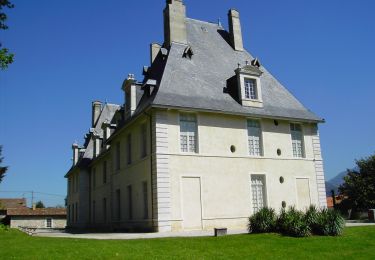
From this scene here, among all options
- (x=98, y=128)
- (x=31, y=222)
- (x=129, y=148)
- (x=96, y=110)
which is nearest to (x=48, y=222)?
(x=31, y=222)

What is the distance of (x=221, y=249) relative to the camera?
12.0 m

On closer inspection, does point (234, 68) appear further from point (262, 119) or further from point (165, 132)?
point (165, 132)

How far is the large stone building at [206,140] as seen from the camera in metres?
19.9

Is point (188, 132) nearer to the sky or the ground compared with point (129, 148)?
nearer to the sky

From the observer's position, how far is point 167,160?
19750mm

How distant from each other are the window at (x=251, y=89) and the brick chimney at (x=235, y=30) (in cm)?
436

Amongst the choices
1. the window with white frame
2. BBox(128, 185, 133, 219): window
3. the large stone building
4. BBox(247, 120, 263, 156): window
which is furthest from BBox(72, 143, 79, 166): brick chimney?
BBox(247, 120, 263, 156): window

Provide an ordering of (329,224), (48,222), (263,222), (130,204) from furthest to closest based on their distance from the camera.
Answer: (48,222) < (130,204) < (263,222) < (329,224)

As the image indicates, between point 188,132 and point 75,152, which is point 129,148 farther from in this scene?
point 75,152

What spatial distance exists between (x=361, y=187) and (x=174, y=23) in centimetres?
2165

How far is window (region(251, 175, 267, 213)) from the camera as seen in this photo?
2177 centimetres

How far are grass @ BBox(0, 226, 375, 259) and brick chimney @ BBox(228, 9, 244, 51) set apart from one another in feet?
50.1

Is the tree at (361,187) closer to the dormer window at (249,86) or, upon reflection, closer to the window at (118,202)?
the dormer window at (249,86)

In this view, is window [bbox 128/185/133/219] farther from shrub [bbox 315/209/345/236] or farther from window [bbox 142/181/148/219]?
shrub [bbox 315/209/345/236]
